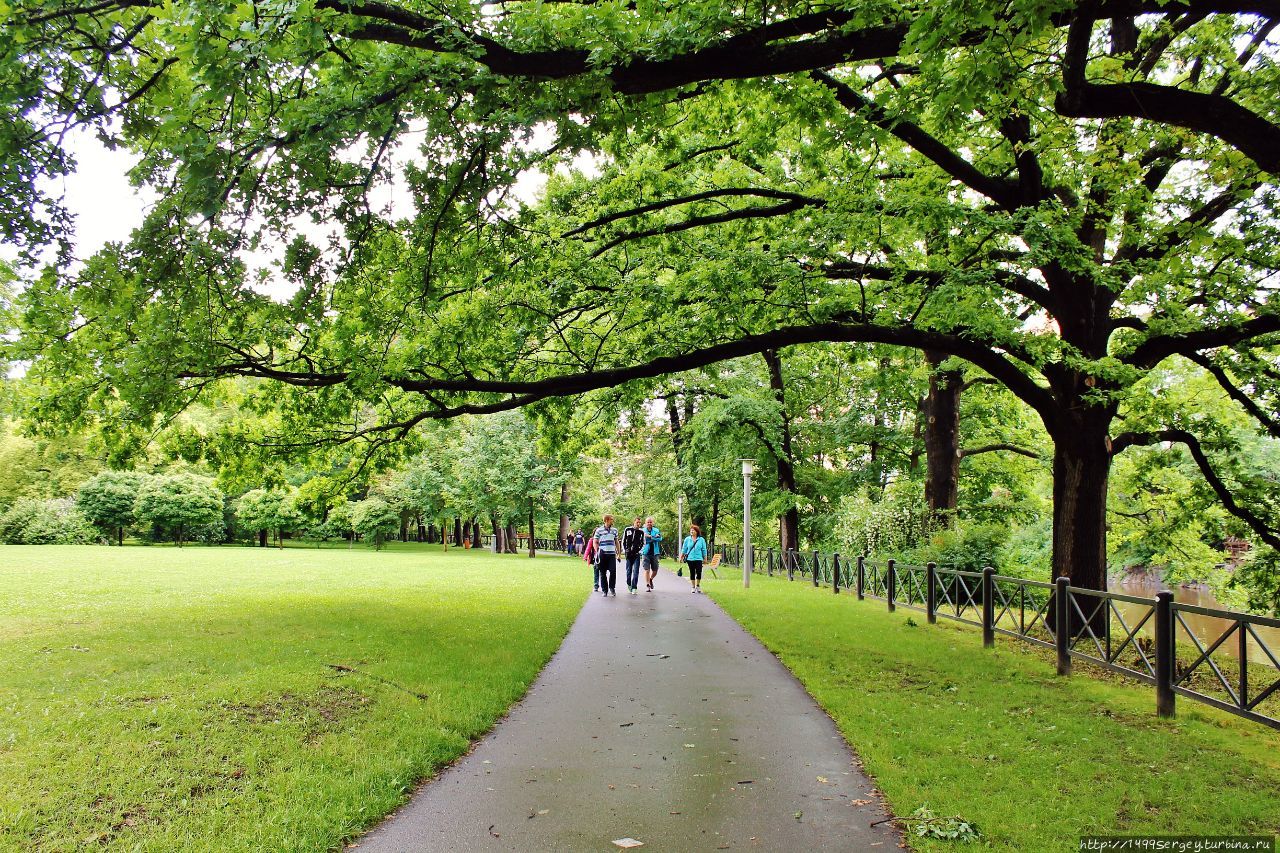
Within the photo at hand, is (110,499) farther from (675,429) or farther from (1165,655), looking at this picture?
(1165,655)

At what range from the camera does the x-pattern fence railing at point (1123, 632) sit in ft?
22.6

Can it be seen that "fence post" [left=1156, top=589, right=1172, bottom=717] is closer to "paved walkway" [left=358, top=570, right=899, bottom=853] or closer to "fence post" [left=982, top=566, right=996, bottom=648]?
"paved walkway" [left=358, top=570, right=899, bottom=853]

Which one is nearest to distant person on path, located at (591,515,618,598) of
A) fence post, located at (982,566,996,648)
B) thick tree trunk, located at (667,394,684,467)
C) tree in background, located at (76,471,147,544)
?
fence post, located at (982,566,996,648)

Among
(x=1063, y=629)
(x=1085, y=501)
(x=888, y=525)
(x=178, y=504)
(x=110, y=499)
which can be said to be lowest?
(x=1063, y=629)

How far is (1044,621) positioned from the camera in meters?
11.0

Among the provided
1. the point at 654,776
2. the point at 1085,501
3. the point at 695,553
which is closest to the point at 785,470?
the point at 695,553

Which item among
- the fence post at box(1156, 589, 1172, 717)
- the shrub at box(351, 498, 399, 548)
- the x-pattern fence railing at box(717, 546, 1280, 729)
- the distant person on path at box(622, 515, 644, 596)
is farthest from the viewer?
the shrub at box(351, 498, 399, 548)

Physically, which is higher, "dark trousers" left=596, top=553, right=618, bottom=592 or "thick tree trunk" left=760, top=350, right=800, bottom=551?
"thick tree trunk" left=760, top=350, right=800, bottom=551

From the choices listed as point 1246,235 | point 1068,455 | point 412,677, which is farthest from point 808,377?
point 412,677

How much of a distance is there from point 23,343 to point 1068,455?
1443 cm

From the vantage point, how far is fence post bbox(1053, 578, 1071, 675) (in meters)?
9.04

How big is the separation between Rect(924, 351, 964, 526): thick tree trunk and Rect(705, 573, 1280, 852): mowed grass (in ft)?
27.2

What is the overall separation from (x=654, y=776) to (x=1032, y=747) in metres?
3.19

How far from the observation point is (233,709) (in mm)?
6402
